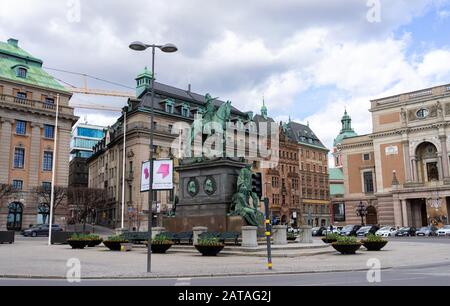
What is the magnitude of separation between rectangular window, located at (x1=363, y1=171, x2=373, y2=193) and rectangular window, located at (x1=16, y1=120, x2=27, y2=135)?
63.2 metres

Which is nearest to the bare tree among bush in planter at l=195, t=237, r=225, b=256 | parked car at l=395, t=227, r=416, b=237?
parked car at l=395, t=227, r=416, b=237

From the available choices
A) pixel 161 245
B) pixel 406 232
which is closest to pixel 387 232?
pixel 406 232

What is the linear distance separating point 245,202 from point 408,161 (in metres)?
62.1

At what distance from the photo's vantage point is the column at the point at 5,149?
67.3 meters

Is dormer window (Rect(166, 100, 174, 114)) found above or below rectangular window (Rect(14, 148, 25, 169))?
above

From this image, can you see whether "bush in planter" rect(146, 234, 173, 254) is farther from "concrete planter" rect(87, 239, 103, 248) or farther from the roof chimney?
the roof chimney

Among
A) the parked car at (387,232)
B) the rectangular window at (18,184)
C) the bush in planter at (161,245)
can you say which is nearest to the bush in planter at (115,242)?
the bush in planter at (161,245)

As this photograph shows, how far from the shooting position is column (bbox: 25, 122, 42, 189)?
230ft

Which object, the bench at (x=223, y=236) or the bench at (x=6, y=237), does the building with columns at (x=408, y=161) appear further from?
the bench at (x=6, y=237)

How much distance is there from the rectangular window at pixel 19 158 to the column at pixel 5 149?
109 cm

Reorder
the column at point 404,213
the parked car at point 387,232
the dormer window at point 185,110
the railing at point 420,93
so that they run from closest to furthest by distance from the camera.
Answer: the parked car at point 387,232
the column at point 404,213
the railing at point 420,93
the dormer window at point 185,110
